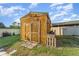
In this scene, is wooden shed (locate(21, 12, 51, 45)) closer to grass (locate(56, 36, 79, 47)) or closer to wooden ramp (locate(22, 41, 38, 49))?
wooden ramp (locate(22, 41, 38, 49))

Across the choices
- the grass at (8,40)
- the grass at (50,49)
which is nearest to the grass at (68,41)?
the grass at (50,49)

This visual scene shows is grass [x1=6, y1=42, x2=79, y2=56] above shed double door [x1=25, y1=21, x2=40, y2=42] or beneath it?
beneath

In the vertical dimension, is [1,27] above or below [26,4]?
below

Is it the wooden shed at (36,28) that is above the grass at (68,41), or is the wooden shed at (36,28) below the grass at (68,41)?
above

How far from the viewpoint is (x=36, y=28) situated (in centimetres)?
149

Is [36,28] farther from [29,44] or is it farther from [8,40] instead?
[8,40]

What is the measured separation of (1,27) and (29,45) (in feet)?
1.00

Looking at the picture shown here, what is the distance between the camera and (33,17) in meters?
1.51

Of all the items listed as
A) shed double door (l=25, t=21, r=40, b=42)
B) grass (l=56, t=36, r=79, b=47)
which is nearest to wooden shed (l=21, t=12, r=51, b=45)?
shed double door (l=25, t=21, r=40, b=42)

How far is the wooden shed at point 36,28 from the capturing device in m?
1.49

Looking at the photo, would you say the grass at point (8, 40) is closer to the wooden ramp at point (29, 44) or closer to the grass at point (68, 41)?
the wooden ramp at point (29, 44)

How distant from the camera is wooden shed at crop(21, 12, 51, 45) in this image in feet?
4.88

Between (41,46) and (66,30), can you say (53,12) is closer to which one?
(66,30)

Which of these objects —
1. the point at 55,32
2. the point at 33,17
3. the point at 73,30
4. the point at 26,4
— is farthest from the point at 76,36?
the point at 26,4
